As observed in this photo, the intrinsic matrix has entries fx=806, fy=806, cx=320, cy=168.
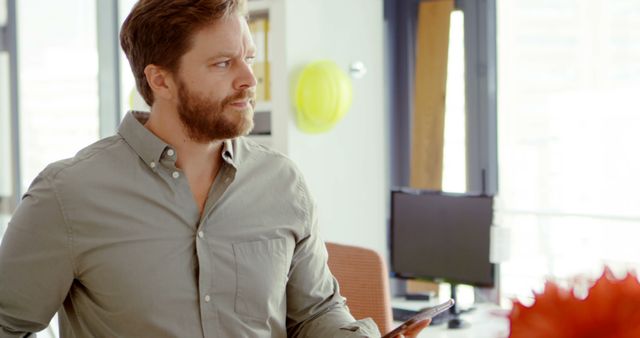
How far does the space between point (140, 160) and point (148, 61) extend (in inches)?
8.4

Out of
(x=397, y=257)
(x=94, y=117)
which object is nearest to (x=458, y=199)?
(x=397, y=257)

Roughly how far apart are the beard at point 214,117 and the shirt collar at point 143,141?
0.21ft

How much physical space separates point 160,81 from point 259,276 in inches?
17.3

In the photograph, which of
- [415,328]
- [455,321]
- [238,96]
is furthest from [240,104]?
[455,321]

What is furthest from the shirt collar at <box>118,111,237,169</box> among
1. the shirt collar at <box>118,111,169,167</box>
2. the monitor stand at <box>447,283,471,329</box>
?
the monitor stand at <box>447,283,471,329</box>

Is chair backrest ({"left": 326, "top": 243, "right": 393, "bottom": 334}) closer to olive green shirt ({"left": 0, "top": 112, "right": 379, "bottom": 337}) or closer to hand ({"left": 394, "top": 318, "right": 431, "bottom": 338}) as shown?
olive green shirt ({"left": 0, "top": 112, "right": 379, "bottom": 337})

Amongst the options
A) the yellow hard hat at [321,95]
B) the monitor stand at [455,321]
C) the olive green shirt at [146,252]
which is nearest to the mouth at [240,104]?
the olive green shirt at [146,252]

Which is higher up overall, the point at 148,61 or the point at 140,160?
the point at 148,61

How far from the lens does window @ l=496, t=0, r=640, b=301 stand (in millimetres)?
4023

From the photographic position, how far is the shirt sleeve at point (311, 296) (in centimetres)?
164

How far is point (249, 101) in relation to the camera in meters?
1.58

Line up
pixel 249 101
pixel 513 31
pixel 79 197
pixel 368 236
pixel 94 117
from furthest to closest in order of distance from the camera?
pixel 94 117 → pixel 513 31 → pixel 368 236 → pixel 249 101 → pixel 79 197

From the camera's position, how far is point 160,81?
1620 mm

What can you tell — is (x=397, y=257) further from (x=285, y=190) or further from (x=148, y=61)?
(x=148, y=61)
